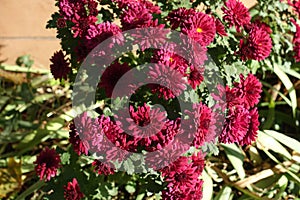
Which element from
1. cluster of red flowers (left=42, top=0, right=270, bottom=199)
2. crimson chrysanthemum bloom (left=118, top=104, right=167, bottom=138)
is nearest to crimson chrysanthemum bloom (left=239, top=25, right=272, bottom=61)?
cluster of red flowers (left=42, top=0, right=270, bottom=199)

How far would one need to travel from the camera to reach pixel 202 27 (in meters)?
1.62

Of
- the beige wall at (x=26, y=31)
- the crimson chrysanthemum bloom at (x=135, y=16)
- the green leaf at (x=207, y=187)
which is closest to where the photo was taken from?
the crimson chrysanthemum bloom at (x=135, y=16)

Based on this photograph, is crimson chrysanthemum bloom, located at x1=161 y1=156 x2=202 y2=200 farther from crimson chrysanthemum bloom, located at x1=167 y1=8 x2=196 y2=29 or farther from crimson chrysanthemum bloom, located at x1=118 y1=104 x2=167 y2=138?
crimson chrysanthemum bloom, located at x1=167 y1=8 x2=196 y2=29

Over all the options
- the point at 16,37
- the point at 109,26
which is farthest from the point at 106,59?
the point at 16,37

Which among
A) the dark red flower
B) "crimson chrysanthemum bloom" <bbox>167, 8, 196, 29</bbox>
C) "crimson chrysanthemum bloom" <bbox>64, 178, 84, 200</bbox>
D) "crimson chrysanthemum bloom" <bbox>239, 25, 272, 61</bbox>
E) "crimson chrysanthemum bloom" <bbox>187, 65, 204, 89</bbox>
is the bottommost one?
"crimson chrysanthemum bloom" <bbox>64, 178, 84, 200</bbox>

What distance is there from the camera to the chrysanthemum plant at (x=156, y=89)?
1.57 meters

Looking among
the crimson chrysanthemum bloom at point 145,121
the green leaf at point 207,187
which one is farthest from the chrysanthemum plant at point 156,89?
the green leaf at point 207,187

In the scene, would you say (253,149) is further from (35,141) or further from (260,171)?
(35,141)

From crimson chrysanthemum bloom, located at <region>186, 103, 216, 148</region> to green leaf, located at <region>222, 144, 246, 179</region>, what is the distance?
650mm

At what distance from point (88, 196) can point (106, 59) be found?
55cm

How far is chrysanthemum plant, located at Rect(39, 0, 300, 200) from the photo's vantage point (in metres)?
1.57

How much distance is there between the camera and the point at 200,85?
5.51 feet

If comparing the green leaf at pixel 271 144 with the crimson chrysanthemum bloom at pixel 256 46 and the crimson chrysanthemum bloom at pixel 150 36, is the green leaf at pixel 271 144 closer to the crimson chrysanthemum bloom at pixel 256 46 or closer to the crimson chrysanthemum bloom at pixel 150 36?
the crimson chrysanthemum bloom at pixel 256 46

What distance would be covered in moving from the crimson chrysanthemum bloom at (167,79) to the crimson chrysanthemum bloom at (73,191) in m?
0.45
